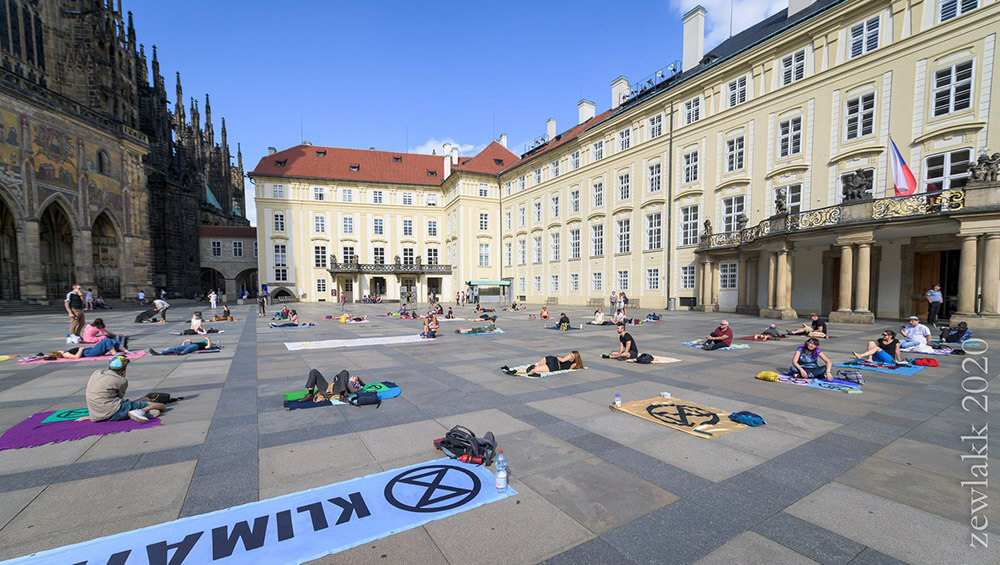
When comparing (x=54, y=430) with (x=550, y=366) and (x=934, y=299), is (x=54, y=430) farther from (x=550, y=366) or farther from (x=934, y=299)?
(x=934, y=299)

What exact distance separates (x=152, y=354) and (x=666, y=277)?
1201 inches

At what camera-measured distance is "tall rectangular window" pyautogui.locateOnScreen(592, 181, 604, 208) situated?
37156mm

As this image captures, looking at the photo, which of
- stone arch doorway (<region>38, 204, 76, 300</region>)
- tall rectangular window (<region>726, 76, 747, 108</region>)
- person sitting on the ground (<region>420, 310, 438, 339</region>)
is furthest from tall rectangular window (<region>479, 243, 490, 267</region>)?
stone arch doorway (<region>38, 204, 76, 300</region>)

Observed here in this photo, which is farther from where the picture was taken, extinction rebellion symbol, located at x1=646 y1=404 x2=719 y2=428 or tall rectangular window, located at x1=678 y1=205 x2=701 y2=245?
tall rectangular window, located at x1=678 y1=205 x2=701 y2=245

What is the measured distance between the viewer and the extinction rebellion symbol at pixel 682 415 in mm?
5781

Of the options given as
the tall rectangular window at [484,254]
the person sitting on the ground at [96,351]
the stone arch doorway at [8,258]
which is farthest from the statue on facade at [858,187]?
the stone arch doorway at [8,258]

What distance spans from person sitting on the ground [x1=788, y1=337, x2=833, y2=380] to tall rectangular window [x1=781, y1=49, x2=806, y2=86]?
23468 millimetres

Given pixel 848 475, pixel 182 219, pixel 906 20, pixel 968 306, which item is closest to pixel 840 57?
pixel 906 20

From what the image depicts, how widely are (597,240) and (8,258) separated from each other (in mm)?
47920

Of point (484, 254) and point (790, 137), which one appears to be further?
point (484, 254)

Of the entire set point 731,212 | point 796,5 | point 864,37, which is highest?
point 796,5

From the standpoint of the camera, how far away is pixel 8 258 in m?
30.5

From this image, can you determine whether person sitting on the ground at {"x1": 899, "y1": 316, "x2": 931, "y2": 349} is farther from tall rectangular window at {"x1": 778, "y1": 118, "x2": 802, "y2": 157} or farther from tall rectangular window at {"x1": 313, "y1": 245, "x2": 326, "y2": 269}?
tall rectangular window at {"x1": 313, "y1": 245, "x2": 326, "y2": 269}

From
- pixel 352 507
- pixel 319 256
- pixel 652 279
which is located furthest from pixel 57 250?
pixel 652 279
